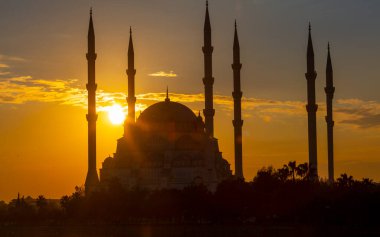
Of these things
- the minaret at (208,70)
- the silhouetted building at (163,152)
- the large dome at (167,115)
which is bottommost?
the silhouetted building at (163,152)

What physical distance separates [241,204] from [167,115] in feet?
70.6

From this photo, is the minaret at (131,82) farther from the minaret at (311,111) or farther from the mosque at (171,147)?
the minaret at (311,111)

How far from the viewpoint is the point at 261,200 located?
7594 centimetres

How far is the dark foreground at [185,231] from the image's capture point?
6775 centimetres

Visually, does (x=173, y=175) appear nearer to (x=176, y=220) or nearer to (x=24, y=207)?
(x=176, y=220)

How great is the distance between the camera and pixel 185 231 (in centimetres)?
7306

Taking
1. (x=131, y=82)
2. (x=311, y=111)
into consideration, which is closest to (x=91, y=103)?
(x=131, y=82)

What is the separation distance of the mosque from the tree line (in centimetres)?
552

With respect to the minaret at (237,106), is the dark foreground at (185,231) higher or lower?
lower

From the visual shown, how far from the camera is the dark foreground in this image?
6775 centimetres

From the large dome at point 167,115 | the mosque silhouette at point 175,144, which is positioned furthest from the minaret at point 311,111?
the large dome at point 167,115

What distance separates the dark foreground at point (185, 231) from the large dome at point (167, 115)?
17275mm

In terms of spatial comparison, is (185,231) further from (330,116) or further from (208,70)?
(330,116)

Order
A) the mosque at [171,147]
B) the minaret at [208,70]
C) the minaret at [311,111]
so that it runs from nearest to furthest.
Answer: the minaret at [311,111] → the minaret at [208,70] → the mosque at [171,147]
